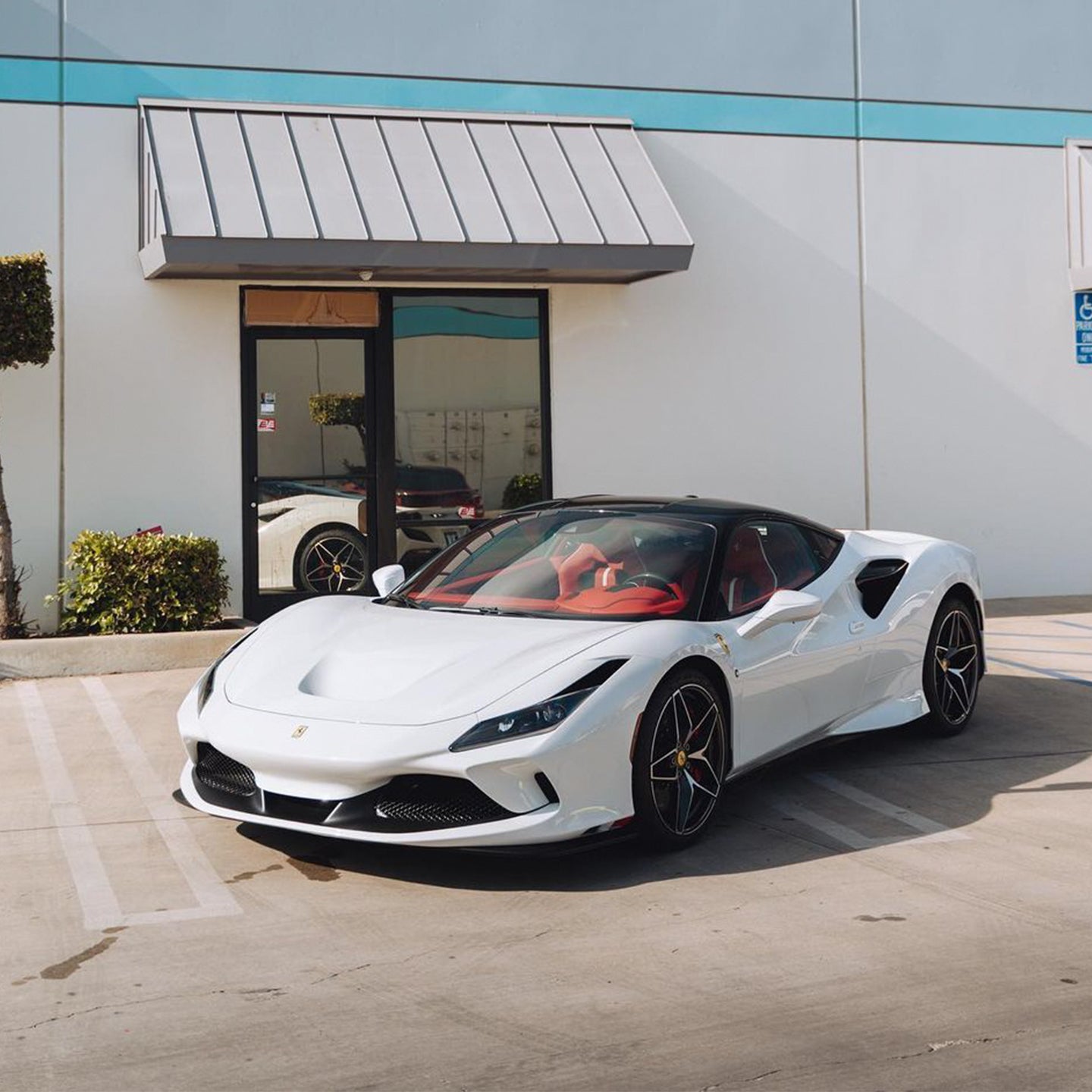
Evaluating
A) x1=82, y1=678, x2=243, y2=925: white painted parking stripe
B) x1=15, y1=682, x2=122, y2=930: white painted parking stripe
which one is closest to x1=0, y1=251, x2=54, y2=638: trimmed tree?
x1=15, y1=682, x2=122, y2=930: white painted parking stripe

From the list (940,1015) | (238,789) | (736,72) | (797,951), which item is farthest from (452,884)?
(736,72)

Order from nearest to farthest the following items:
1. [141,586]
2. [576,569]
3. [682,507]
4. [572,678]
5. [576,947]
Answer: [576,947] < [572,678] < [576,569] < [682,507] < [141,586]

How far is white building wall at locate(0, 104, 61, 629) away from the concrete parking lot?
4.40 m

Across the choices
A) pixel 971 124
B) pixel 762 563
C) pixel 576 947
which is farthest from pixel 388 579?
pixel 971 124

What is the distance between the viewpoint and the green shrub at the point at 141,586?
1059 centimetres

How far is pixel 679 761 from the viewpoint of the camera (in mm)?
6023

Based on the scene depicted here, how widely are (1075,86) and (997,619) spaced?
17.5 ft

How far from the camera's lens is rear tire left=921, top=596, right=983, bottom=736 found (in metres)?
7.92

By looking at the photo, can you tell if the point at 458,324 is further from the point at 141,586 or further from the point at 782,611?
the point at 782,611

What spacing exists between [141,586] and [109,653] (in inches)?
22.6

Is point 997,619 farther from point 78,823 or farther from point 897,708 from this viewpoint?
point 78,823

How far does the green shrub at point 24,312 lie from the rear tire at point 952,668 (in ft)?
20.4

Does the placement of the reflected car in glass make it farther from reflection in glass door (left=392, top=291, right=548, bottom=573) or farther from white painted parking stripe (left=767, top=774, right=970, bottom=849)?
white painted parking stripe (left=767, top=774, right=970, bottom=849)

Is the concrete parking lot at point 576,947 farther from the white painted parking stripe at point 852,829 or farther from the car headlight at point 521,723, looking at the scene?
the car headlight at point 521,723
